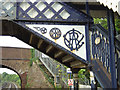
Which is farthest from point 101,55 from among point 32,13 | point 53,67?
point 53,67

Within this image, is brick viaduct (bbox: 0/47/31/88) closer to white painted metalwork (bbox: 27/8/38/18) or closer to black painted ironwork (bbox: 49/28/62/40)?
white painted metalwork (bbox: 27/8/38/18)

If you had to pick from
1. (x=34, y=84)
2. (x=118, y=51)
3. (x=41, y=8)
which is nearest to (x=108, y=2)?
(x=118, y=51)

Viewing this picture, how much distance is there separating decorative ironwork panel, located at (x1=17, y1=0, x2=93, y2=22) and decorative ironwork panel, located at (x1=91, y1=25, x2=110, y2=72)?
458mm

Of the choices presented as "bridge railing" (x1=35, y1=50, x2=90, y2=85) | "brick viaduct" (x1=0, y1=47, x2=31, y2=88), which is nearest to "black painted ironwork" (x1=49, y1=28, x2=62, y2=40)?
"bridge railing" (x1=35, y1=50, x2=90, y2=85)

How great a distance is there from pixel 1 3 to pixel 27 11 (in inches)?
29.0

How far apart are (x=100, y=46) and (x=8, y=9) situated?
2646mm

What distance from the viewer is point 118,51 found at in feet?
14.3

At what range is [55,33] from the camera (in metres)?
4.77

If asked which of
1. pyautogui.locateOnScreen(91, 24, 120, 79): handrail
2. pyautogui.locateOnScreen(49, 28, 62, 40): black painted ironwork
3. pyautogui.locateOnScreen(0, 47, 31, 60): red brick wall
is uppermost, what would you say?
pyautogui.locateOnScreen(0, 47, 31, 60): red brick wall

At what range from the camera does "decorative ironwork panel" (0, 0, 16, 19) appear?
15.7 feet

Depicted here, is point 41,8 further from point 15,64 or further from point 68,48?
point 15,64

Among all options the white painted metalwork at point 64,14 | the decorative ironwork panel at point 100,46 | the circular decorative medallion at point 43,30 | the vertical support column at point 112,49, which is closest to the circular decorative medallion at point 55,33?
the circular decorative medallion at point 43,30

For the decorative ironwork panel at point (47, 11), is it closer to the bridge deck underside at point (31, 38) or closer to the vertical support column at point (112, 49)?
the bridge deck underside at point (31, 38)

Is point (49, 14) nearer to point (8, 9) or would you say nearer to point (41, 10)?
point (41, 10)
